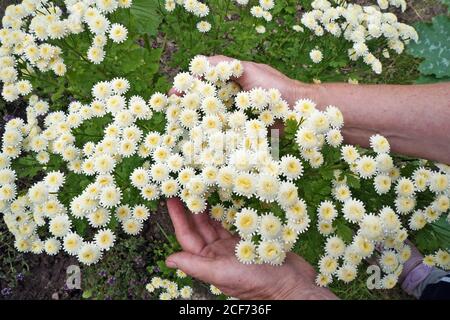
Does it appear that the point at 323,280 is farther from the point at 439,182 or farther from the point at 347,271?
the point at 439,182

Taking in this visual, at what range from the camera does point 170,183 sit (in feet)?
6.86

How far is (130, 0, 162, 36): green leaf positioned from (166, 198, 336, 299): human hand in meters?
1.28

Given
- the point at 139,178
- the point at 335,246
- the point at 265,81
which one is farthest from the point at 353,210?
the point at 139,178

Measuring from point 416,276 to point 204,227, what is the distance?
2.09m

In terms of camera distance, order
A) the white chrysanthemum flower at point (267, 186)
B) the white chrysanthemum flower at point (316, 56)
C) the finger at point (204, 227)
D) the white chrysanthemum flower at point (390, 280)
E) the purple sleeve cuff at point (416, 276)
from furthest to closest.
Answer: the purple sleeve cuff at point (416, 276)
the white chrysanthemum flower at point (316, 56)
the white chrysanthemum flower at point (390, 280)
the finger at point (204, 227)
the white chrysanthemum flower at point (267, 186)

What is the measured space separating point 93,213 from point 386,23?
8.50 ft

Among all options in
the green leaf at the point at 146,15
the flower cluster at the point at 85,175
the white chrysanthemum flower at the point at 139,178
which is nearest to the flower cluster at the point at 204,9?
the green leaf at the point at 146,15

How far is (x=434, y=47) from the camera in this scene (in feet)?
12.2

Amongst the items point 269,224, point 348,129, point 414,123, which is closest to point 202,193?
point 269,224

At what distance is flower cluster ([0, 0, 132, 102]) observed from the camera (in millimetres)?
2375

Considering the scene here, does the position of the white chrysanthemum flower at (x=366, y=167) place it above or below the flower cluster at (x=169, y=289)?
above

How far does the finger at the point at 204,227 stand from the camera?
7.76 ft

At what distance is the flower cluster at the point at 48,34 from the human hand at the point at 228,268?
107cm

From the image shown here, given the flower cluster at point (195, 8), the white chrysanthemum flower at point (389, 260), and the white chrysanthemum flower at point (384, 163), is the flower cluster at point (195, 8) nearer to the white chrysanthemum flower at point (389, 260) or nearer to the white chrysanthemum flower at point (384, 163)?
the white chrysanthemum flower at point (384, 163)
